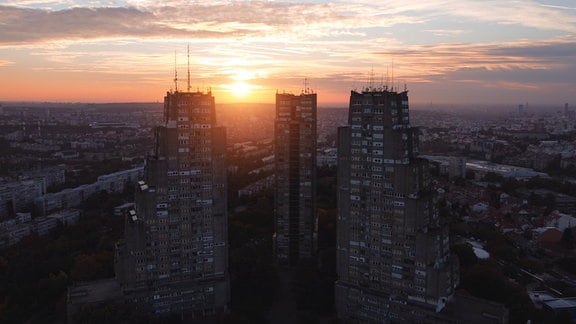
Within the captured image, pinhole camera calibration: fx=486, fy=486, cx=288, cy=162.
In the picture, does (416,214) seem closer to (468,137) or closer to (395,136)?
(395,136)

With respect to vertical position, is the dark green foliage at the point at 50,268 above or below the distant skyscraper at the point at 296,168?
below

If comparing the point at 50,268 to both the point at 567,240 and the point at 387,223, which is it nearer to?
the point at 387,223

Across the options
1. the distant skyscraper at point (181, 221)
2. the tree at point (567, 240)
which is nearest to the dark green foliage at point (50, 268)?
the distant skyscraper at point (181, 221)

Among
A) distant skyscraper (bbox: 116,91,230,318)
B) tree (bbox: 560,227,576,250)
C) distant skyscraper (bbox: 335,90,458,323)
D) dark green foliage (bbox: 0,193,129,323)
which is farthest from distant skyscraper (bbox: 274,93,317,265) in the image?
tree (bbox: 560,227,576,250)

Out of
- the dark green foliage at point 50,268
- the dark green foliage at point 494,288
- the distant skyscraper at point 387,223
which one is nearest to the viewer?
the distant skyscraper at point 387,223

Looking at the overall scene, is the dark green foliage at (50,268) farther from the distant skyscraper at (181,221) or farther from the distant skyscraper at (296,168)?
the distant skyscraper at (296,168)

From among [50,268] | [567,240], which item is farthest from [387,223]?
[567,240]

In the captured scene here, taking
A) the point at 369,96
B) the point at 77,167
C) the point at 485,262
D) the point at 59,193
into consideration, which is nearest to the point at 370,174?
the point at 369,96
